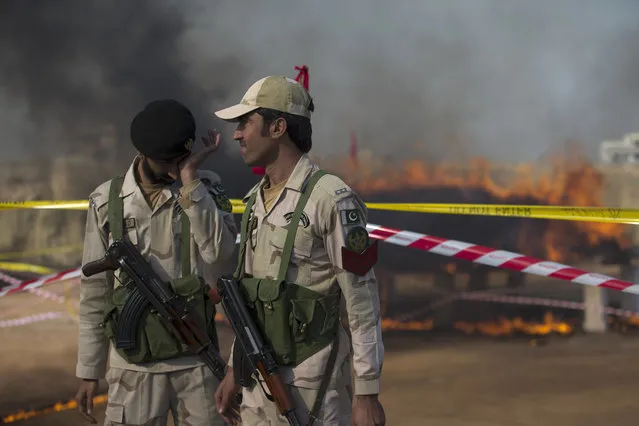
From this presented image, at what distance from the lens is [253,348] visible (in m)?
2.62

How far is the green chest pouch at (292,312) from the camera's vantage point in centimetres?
259

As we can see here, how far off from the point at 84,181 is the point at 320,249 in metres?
9.60

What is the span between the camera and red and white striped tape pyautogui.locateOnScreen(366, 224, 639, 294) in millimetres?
5496

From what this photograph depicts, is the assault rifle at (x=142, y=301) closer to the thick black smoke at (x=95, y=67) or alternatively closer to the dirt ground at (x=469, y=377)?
the dirt ground at (x=469, y=377)

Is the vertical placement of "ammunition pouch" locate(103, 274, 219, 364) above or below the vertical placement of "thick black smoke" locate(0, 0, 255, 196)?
below

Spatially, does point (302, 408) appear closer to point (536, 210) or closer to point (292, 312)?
point (292, 312)

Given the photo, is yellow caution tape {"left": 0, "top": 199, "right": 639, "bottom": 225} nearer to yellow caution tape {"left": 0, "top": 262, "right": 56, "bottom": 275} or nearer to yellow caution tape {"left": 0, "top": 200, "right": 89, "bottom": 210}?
yellow caution tape {"left": 0, "top": 200, "right": 89, "bottom": 210}

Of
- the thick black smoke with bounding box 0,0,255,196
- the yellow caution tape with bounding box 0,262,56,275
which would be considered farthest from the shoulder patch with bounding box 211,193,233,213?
the yellow caution tape with bounding box 0,262,56,275

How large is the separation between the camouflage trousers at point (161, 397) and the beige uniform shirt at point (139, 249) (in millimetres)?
38

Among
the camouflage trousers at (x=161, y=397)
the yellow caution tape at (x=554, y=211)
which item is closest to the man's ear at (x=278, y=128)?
the camouflage trousers at (x=161, y=397)

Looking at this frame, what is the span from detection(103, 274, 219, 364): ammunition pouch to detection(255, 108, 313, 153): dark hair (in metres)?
0.78

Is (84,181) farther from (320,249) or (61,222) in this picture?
(320,249)

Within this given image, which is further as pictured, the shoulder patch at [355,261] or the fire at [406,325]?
the fire at [406,325]

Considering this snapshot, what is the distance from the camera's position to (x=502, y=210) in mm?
6867
